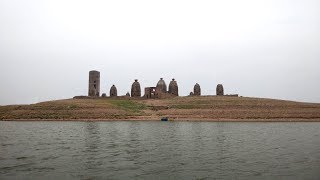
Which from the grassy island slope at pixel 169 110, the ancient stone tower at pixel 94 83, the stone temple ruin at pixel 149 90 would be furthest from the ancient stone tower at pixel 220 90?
the ancient stone tower at pixel 94 83

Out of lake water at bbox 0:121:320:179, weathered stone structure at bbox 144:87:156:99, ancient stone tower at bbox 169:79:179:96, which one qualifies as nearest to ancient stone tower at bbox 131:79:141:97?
weathered stone structure at bbox 144:87:156:99

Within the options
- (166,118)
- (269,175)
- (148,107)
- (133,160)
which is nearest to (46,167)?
(133,160)

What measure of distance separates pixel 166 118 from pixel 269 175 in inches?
2180

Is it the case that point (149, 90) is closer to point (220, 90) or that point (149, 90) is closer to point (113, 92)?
point (113, 92)

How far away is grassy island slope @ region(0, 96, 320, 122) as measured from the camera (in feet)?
243

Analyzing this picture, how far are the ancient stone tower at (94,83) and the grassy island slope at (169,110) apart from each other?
8.42 metres

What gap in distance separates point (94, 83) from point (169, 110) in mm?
30966

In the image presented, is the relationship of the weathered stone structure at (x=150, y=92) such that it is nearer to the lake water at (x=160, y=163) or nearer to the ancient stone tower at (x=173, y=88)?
the ancient stone tower at (x=173, y=88)

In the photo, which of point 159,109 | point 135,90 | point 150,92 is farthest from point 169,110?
point 135,90

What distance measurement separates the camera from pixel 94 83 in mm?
99438

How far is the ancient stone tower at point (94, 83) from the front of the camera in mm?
98562

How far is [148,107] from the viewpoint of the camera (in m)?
83.7

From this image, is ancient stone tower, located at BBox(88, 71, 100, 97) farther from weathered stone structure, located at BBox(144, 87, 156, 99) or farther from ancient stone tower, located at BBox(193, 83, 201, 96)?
ancient stone tower, located at BBox(193, 83, 201, 96)

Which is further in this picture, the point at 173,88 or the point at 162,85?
the point at 173,88
